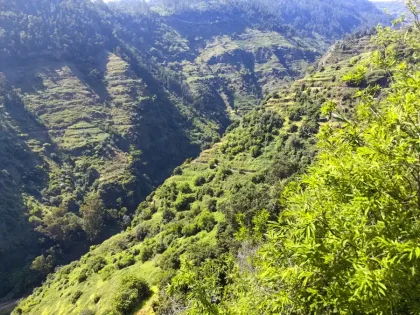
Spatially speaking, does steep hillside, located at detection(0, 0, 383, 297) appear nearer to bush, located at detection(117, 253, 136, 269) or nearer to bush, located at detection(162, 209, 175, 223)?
bush, located at detection(162, 209, 175, 223)

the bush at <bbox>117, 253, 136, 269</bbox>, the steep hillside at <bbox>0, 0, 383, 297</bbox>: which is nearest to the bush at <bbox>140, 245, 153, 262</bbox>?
the bush at <bbox>117, 253, 136, 269</bbox>

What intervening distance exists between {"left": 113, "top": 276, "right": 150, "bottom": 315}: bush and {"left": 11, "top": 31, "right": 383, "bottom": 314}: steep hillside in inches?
3.8

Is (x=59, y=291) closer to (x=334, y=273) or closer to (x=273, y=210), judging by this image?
(x=273, y=210)

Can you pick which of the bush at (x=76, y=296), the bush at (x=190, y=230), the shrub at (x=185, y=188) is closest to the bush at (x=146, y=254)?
the bush at (x=190, y=230)

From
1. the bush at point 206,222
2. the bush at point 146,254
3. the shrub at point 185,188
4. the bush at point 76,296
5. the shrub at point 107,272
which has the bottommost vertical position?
the bush at point 76,296

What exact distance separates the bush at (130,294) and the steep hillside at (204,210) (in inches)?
3.8

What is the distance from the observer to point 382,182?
690 cm

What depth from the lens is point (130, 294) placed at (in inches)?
1287

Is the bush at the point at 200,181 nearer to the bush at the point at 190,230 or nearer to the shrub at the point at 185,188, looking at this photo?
the shrub at the point at 185,188

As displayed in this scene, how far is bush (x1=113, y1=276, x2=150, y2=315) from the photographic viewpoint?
3195 centimetres

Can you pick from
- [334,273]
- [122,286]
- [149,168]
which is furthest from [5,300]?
[334,273]

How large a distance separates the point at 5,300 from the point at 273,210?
69751mm

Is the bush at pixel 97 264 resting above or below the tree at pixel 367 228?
below

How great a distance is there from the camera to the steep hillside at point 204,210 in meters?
34.4
